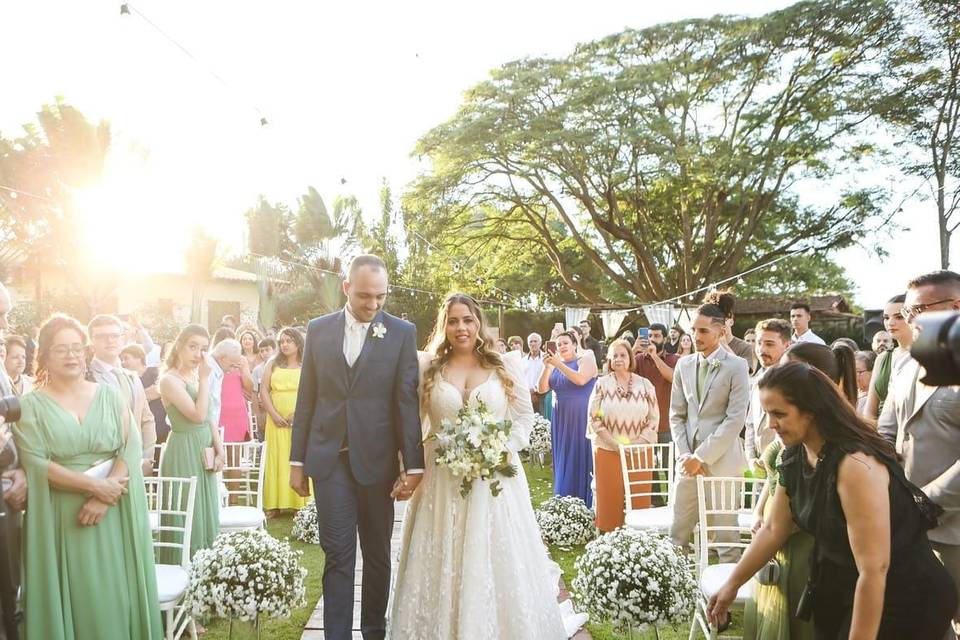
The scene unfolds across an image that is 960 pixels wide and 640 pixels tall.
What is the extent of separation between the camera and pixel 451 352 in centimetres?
450

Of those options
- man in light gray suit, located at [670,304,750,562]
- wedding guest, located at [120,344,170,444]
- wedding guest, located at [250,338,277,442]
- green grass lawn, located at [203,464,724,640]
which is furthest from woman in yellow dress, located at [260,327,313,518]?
man in light gray suit, located at [670,304,750,562]

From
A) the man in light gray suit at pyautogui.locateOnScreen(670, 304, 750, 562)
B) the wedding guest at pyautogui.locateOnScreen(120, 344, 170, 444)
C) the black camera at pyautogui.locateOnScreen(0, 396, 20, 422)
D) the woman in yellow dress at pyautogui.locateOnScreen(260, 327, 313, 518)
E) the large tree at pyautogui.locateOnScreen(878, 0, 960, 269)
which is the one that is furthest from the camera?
the large tree at pyautogui.locateOnScreen(878, 0, 960, 269)

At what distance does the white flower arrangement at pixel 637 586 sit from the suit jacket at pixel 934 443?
1211 millimetres

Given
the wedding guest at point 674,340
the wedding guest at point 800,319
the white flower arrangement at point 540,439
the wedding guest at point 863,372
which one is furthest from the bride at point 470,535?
the wedding guest at point 674,340

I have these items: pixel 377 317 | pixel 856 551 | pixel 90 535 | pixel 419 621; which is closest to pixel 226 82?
pixel 377 317

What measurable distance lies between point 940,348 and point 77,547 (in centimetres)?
380

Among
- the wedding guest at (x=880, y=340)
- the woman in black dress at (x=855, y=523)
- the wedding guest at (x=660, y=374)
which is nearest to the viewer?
the woman in black dress at (x=855, y=523)

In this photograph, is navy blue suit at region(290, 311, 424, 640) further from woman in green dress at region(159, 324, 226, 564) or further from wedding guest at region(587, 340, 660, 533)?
wedding guest at region(587, 340, 660, 533)

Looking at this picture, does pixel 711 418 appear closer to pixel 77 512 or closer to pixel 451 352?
pixel 451 352

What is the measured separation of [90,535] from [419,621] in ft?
5.82

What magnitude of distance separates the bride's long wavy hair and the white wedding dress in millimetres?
55

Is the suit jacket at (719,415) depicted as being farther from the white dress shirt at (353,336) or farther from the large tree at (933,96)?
the large tree at (933,96)

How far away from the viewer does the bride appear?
4020 mm

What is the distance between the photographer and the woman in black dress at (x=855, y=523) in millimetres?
Result: 2475
